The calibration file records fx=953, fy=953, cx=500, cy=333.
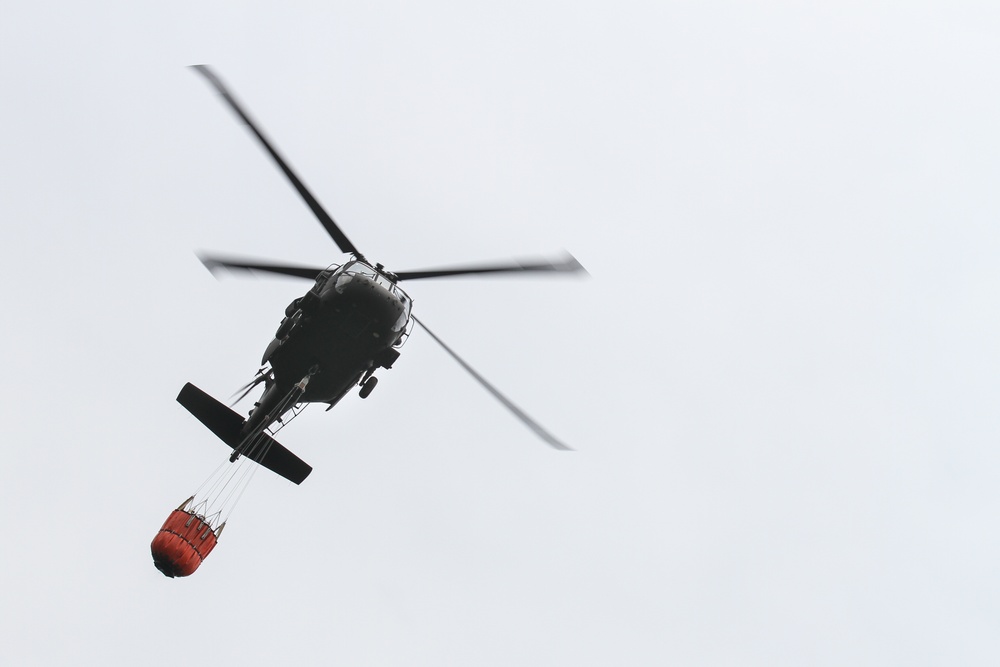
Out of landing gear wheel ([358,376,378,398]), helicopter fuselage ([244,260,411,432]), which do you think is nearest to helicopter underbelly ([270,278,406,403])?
helicopter fuselage ([244,260,411,432])

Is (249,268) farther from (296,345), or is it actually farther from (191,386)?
(191,386)

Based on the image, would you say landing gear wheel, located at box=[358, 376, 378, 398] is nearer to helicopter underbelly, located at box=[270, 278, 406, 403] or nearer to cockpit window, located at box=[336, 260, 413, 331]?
helicopter underbelly, located at box=[270, 278, 406, 403]

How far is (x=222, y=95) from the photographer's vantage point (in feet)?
61.9

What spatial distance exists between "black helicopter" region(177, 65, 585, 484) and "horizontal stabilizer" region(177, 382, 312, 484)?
0.02 m

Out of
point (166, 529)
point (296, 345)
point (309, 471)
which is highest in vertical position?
point (296, 345)

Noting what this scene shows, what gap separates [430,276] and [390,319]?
123 cm

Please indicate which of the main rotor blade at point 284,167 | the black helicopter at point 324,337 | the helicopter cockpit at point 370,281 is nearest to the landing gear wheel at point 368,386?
the black helicopter at point 324,337

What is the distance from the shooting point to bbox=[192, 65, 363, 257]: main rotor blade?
18812 millimetres

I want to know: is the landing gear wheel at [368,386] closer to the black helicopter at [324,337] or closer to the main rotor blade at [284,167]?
the black helicopter at [324,337]

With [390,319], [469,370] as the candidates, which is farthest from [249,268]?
[469,370]

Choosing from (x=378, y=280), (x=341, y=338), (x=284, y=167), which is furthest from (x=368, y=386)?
(x=284, y=167)

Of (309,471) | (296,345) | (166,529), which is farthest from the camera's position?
(309,471)

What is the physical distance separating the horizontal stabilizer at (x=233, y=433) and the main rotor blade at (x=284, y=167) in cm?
477

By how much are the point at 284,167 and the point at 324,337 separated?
141 inches
